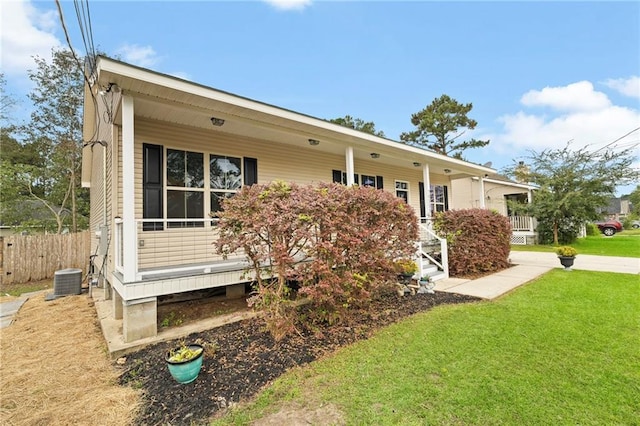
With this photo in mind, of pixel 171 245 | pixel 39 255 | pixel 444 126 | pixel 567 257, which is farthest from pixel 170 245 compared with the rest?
pixel 444 126

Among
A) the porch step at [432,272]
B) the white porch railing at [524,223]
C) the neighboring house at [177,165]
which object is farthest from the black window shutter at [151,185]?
the white porch railing at [524,223]

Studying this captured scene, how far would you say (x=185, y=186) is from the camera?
5730 mm

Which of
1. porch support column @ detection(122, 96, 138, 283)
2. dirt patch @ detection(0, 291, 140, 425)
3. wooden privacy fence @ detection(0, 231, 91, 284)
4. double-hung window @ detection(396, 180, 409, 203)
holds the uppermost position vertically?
double-hung window @ detection(396, 180, 409, 203)

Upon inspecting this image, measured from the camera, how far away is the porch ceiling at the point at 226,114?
4031 millimetres

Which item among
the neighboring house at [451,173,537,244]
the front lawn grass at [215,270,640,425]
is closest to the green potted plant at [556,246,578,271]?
the front lawn grass at [215,270,640,425]

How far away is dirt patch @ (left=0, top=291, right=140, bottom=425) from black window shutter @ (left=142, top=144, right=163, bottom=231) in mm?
1972

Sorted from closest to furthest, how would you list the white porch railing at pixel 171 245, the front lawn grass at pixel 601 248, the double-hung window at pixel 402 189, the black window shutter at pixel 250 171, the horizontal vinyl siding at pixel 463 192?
1. the white porch railing at pixel 171 245
2. the black window shutter at pixel 250 171
3. the double-hung window at pixel 402 189
4. the front lawn grass at pixel 601 248
5. the horizontal vinyl siding at pixel 463 192

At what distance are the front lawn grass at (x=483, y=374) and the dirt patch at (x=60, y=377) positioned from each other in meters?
1.25

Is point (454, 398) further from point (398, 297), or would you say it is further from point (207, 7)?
point (207, 7)

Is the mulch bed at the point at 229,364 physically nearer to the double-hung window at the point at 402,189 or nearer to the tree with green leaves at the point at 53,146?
the double-hung window at the point at 402,189

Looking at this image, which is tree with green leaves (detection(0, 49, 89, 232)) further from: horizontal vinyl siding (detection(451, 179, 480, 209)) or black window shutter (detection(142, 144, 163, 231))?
horizontal vinyl siding (detection(451, 179, 480, 209))

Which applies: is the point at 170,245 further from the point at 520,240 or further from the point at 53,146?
the point at 520,240

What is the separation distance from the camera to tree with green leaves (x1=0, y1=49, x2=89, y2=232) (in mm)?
14750

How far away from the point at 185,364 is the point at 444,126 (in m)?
25.8
